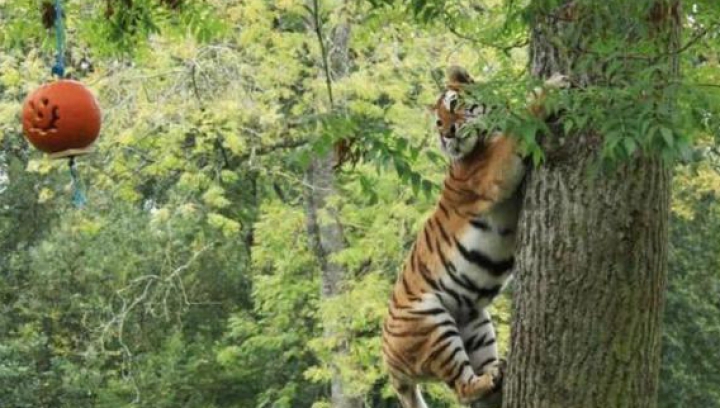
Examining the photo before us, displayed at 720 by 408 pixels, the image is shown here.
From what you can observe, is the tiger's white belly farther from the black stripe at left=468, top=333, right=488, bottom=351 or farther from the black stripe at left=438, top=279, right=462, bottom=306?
the black stripe at left=468, top=333, right=488, bottom=351

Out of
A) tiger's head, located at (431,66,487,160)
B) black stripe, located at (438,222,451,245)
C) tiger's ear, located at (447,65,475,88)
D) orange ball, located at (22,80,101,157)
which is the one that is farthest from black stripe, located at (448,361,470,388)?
orange ball, located at (22,80,101,157)

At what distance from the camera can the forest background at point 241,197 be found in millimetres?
4844

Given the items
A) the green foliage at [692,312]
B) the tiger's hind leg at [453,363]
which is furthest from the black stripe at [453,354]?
the green foliage at [692,312]

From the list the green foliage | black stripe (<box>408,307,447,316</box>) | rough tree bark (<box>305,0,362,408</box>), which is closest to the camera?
black stripe (<box>408,307,447,316</box>)

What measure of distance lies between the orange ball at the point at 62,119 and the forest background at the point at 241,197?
0.90 meters

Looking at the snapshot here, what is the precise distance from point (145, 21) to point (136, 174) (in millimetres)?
7022

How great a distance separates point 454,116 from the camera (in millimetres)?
3688

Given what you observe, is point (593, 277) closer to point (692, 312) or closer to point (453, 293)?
point (453, 293)

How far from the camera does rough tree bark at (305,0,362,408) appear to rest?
10461 mm

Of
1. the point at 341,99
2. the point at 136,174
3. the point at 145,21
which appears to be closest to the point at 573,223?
the point at 145,21

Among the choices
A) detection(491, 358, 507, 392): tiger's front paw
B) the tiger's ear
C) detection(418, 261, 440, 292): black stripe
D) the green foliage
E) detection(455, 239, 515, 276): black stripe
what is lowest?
the green foliage

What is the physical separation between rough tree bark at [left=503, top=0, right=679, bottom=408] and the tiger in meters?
0.33

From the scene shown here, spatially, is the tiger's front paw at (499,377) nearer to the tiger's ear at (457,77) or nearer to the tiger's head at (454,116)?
the tiger's head at (454,116)

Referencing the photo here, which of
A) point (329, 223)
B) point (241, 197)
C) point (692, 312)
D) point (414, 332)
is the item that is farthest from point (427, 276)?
point (241, 197)
